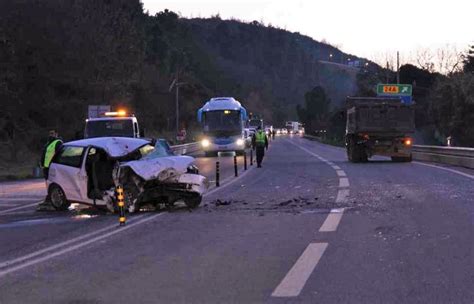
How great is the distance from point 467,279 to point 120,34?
170 feet

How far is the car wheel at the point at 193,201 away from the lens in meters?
13.9

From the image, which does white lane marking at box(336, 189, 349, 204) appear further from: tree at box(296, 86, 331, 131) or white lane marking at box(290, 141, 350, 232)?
tree at box(296, 86, 331, 131)

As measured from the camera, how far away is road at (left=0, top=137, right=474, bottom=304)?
21.6 ft

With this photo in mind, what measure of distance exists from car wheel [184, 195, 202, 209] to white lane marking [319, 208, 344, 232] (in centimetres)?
302

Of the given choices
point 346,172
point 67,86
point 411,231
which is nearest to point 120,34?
point 67,86

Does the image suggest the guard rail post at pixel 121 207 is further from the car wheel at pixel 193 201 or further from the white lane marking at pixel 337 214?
the white lane marking at pixel 337 214

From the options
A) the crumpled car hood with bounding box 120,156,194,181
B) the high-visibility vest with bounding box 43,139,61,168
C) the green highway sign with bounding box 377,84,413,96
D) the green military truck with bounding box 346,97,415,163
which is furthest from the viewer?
the green highway sign with bounding box 377,84,413,96

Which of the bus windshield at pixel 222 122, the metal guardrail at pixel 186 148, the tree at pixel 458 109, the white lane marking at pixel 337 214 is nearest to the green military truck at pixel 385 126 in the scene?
the white lane marking at pixel 337 214

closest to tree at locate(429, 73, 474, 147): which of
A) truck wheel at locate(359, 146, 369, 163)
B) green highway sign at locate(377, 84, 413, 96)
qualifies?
green highway sign at locate(377, 84, 413, 96)

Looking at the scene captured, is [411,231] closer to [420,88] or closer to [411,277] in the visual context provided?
[411,277]

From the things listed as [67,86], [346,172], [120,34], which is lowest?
Answer: [346,172]

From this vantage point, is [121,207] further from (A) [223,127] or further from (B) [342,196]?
(A) [223,127]

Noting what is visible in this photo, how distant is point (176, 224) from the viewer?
11.6 m

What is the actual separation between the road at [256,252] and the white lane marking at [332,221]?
0.06 ft
